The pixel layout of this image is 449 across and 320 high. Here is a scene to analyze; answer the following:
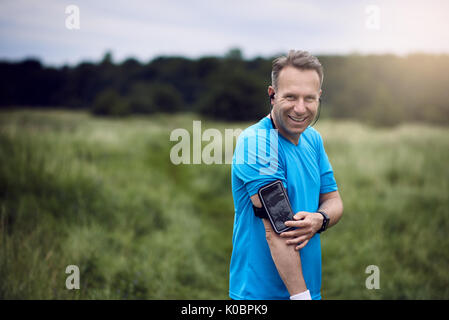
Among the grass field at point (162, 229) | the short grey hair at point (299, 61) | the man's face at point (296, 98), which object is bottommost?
the grass field at point (162, 229)

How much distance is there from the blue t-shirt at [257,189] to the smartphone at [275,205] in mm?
40

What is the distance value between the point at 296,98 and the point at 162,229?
470 centimetres

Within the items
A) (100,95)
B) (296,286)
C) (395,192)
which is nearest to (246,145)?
(296,286)

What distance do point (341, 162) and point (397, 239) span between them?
14.9 ft

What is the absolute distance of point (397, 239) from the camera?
5113mm

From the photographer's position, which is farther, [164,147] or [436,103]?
[436,103]

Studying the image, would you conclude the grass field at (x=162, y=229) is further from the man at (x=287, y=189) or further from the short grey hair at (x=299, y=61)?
the short grey hair at (x=299, y=61)

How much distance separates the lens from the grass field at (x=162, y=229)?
151 inches

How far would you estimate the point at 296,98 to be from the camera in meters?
1.71

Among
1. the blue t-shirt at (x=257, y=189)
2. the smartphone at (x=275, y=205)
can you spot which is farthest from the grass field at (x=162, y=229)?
the smartphone at (x=275, y=205)

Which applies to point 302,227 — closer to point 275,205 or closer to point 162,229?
point 275,205

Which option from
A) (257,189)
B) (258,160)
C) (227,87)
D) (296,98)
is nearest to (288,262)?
(257,189)

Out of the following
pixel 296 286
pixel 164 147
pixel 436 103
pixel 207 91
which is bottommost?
pixel 296 286

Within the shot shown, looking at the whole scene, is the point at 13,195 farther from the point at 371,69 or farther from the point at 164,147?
the point at 371,69
